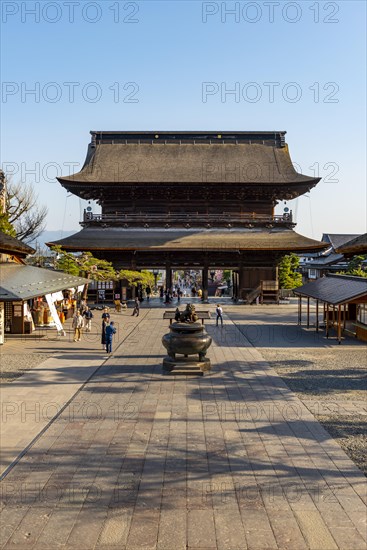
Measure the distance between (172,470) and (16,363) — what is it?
1127cm

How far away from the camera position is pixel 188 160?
156 ft

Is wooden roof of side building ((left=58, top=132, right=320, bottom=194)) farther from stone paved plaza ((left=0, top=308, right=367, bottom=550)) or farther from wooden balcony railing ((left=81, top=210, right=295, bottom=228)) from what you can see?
stone paved plaza ((left=0, top=308, right=367, bottom=550))

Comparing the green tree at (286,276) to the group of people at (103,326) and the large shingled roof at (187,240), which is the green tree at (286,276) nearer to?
the large shingled roof at (187,240)

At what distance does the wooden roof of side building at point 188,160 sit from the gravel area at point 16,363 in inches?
1014

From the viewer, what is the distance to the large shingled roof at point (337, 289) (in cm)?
2227

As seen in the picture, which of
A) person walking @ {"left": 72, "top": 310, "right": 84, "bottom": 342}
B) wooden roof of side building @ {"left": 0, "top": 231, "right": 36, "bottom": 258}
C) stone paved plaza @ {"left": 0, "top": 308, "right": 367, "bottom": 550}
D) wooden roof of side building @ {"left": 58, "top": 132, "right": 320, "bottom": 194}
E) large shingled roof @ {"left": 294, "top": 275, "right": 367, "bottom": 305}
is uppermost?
wooden roof of side building @ {"left": 58, "top": 132, "right": 320, "bottom": 194}

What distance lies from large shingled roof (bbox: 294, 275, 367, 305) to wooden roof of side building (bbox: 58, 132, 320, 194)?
15.9 m

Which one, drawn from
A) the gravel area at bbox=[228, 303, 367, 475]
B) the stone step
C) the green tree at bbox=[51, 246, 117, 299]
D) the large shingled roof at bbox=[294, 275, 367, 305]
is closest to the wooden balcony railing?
the green tree at bbox=[51, 246, 117, 299]

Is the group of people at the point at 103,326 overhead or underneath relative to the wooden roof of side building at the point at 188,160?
underneath

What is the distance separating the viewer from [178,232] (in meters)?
43.7

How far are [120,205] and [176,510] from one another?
1556 inches

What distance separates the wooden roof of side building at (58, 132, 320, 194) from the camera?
44041 millimetres

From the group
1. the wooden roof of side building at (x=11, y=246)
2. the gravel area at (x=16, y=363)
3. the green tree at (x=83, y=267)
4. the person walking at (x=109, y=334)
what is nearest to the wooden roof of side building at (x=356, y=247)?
the person walking at (x=109, y=334)

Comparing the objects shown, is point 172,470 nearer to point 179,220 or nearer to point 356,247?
point 356,247
